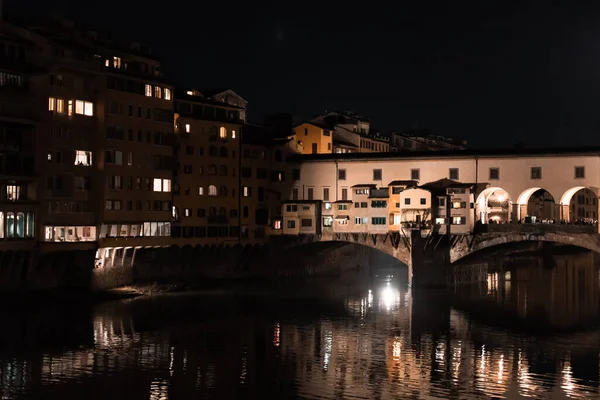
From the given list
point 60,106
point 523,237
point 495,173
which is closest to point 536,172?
point 495,173

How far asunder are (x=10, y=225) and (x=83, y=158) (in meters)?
7.95

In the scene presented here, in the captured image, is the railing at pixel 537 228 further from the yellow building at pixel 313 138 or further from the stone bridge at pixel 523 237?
the yellow building at pixel 313 138

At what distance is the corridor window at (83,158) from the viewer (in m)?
64.6

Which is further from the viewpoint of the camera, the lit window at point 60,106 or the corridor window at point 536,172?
the corridor window at point 536,172

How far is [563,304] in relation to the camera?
64.8 metres

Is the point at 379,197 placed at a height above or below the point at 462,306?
above

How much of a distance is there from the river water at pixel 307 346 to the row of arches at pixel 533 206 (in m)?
7.13

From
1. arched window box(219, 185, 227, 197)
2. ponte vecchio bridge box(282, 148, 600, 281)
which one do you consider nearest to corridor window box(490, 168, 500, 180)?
ponte vecchio bridge box(282, 148, 600, 281)

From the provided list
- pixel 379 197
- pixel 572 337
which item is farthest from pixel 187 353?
pixel 379 197

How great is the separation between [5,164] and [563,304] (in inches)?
1599

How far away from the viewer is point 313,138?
9962cm

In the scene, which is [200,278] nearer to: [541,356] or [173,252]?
[173,252]

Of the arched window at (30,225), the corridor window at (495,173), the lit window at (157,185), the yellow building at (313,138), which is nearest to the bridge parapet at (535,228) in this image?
the corridor window at (495,173)

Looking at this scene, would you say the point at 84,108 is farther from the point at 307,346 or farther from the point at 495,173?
the point at 495,173
